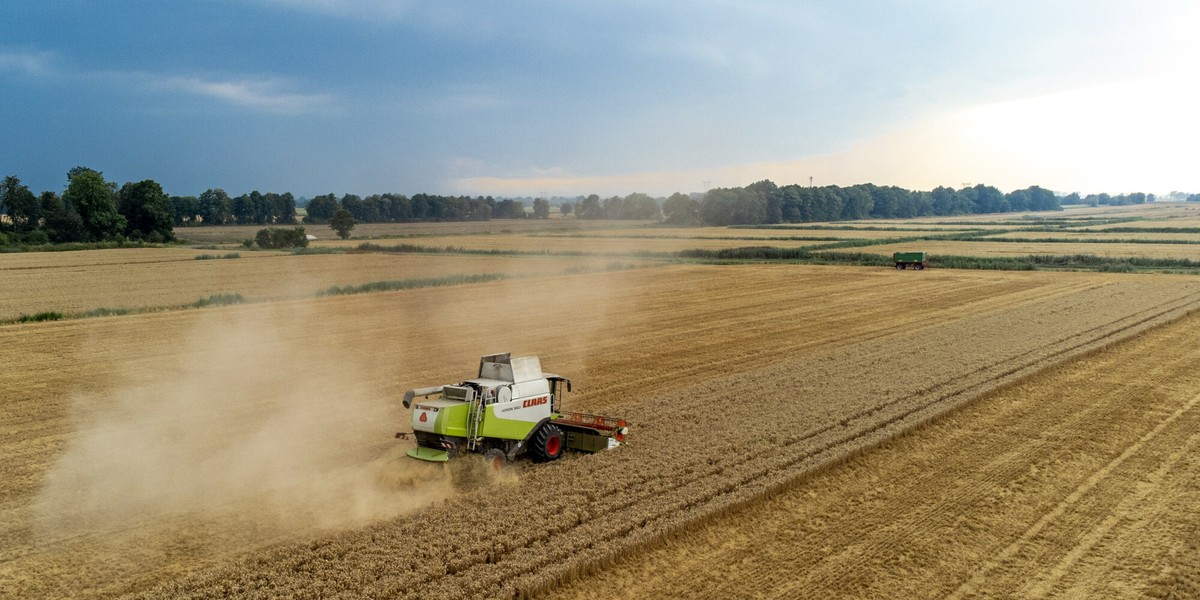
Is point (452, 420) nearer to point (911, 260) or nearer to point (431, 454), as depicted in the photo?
point (431, 454)

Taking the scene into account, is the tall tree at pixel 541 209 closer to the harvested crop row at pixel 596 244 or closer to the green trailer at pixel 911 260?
the harvested crop row at pixel 596 244

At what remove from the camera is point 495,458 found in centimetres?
1318

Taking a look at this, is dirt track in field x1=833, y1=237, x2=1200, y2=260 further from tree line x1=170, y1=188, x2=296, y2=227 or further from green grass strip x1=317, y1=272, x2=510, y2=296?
tree line x1=170, y1=188, x2=296, y2=227

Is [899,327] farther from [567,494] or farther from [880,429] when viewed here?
[567,494]

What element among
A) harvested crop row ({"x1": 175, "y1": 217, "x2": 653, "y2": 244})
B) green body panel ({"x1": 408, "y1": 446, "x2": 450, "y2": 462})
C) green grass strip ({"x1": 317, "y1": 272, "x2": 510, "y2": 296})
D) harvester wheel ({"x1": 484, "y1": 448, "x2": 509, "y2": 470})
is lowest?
harvester wheel ({"x1": 484, "y1": 448, "x2": 509, "y2": 470})

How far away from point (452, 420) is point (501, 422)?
2.97 ft

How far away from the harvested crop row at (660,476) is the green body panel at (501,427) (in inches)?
26.9

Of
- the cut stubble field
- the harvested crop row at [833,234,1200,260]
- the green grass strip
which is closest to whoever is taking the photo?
the cut stubble field

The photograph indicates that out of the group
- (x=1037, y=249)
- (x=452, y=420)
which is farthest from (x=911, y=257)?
(x=452, y=420)

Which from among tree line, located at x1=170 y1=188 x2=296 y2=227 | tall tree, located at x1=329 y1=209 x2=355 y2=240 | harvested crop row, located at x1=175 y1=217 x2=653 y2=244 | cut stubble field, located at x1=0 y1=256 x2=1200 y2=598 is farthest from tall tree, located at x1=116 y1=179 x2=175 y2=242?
cut stubble field, located at x1=0 y1=256 x2=1200 y2=598

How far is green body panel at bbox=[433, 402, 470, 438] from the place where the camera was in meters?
12.6

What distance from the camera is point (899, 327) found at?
1180 inches

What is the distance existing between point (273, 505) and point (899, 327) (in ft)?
78.4

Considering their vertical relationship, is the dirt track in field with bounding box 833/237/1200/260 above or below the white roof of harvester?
below
